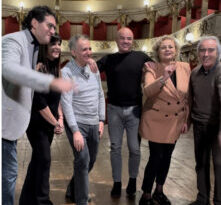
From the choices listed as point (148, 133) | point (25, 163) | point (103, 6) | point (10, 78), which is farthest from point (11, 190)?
point (103, 6)

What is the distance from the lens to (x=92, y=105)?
2498 millimetres

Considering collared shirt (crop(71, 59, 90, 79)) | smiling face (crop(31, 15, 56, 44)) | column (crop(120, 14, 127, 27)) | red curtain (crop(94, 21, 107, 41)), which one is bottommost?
collared shirt (crop(71, 59, 90, 79))

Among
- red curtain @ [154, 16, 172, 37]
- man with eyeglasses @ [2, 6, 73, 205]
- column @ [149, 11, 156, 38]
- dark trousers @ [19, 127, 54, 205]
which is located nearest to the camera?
man with eyeglasses @ [2, 6, 73, 205]

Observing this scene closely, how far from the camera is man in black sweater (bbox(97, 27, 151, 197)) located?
2.95 meters

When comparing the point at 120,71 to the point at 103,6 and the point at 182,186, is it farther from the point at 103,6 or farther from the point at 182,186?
the point at 103,6

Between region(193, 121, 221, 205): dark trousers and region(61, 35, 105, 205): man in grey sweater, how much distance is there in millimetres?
851

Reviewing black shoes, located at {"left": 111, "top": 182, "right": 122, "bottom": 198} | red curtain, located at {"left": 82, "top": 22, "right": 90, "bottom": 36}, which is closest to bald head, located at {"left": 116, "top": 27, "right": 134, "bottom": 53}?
black shoes, located at {"left": 111, "top": 182, "right": 122, "bottom": 198}

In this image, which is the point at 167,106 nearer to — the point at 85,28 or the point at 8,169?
the point at 8,169

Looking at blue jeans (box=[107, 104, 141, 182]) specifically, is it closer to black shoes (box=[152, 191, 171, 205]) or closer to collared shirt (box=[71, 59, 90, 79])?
black shoes (box=[152, 191, 171, 205])

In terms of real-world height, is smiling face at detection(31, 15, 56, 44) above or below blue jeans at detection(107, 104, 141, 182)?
above

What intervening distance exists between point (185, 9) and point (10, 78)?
44.4 ft

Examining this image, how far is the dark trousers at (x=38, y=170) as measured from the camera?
224cm

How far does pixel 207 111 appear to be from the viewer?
253 centimetres

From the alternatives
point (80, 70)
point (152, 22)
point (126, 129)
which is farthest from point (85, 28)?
point (80, 70)
